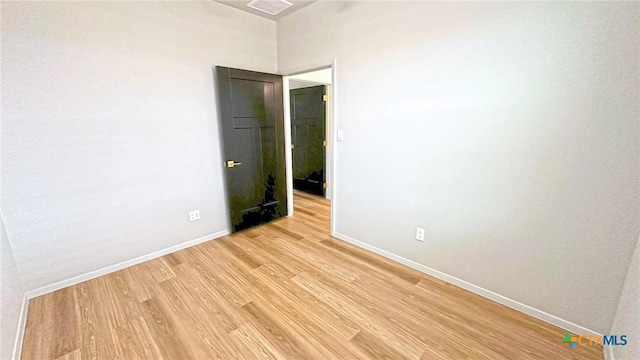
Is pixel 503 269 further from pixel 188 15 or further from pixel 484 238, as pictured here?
pixel 188 15

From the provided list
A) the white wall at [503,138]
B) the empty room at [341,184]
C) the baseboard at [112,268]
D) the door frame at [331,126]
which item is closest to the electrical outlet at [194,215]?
the empty room at [341,184]

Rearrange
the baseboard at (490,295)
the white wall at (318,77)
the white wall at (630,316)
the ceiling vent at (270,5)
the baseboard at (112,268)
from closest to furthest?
the white wall at (630,316) → the baseboard at (490,295) → the baseboard at (112,268) → the ceiling vent at (270,5) → the white wall at (318,77)

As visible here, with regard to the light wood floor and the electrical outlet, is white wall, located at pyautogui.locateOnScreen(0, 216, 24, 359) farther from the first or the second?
the electrical outlet

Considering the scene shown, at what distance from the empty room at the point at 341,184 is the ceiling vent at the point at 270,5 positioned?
23 millimetres

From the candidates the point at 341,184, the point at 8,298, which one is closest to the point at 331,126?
the point at 341,184

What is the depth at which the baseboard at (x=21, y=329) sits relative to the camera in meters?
1.57

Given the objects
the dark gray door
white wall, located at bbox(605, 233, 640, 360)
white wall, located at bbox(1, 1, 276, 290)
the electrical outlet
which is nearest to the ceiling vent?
white wall, located at bbox(1, 1, 276, 290)

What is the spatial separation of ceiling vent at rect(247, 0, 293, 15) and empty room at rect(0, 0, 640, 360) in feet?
0.08

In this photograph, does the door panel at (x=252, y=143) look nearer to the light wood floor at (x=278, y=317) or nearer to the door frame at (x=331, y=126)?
the door frame at (x=331, y=126)

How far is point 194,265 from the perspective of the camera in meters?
2.59

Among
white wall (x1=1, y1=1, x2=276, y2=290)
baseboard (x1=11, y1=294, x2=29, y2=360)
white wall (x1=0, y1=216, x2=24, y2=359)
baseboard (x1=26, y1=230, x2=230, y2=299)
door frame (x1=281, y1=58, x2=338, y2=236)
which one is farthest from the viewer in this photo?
door frame (x1=281, y1=58, x2=338, y2=236)

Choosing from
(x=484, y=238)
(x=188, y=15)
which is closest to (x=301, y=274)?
(x=484, y=238)

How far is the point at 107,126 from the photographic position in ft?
7.59

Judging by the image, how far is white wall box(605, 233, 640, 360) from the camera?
51.1 inches
